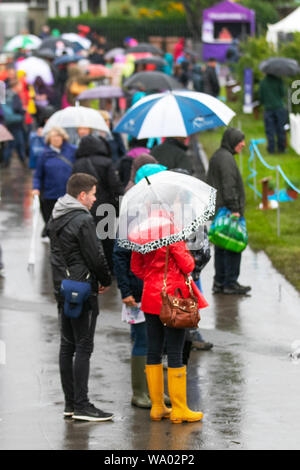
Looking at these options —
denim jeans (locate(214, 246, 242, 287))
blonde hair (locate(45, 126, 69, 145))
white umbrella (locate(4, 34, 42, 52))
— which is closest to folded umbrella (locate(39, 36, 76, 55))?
white umbrella (locate(4, 34, 42, 52))

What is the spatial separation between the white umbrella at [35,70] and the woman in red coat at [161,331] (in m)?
18.0

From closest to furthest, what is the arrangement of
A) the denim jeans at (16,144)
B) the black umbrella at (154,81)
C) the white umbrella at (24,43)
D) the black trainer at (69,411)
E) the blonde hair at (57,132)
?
the black trainer at (69,411), the blonde hair at (57,132), the black umbrella at (154,81), the denim jeans at (16,144), the white umbrella at (24,43)

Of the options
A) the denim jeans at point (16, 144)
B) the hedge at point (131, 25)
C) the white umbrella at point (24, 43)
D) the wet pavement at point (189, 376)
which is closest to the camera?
the wet pavement at point (189, 376)

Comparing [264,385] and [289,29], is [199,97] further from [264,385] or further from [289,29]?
[289,29]

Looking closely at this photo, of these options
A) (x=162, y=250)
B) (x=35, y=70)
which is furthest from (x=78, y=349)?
(x=35, y=70)

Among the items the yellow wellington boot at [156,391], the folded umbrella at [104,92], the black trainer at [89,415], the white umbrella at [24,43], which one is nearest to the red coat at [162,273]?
the yellow wellington boot at [156,391]

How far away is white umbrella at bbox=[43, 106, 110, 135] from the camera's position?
1350 centimetres

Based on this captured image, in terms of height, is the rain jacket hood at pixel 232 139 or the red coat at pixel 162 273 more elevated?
the rain jacket hood at pixel 232 139

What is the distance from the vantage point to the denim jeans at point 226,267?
40.2 feet

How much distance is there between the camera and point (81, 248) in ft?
26.6

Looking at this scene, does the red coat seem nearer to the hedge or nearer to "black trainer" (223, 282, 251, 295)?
"black trainer" (223, 282, 251, 295)

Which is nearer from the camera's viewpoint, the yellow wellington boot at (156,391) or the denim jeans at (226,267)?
the yellow wellington boot at (156,391)

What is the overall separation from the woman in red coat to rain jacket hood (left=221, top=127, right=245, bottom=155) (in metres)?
3.89

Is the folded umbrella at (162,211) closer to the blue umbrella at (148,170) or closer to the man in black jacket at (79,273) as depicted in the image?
the man in black jacket at (79,273)
